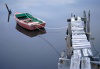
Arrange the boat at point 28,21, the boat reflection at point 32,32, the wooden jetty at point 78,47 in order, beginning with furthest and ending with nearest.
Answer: the boat at point 28,21
the boat reflection at point 32,32
the wooden jetty at point 78,47

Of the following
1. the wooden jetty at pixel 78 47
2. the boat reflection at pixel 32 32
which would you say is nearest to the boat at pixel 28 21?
the boat reflection at pixel 32 32

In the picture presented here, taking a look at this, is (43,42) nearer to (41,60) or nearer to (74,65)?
(41,60)

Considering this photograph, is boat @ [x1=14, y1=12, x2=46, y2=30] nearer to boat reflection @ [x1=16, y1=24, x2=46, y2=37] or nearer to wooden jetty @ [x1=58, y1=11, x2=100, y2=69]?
boat reflection @ [x1=16, y1=24, x2=46, y2=37]

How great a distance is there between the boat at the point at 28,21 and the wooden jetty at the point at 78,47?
3.14 meters

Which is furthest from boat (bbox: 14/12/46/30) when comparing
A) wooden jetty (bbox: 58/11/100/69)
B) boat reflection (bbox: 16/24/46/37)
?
wooden jetty (bbox: 58/11/100/69)

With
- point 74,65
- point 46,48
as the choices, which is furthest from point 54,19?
point 74,65

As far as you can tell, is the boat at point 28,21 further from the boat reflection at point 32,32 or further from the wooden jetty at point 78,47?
the wooden jetty at point 78,47

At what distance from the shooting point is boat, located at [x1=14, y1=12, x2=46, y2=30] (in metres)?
10.2

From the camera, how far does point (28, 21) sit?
1072 centimetres

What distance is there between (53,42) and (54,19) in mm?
2742

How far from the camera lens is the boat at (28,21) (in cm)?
1017

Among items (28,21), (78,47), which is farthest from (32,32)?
(78,47)

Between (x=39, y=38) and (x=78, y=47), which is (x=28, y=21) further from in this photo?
(x=78, y=47)

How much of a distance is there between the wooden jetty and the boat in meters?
3.14
